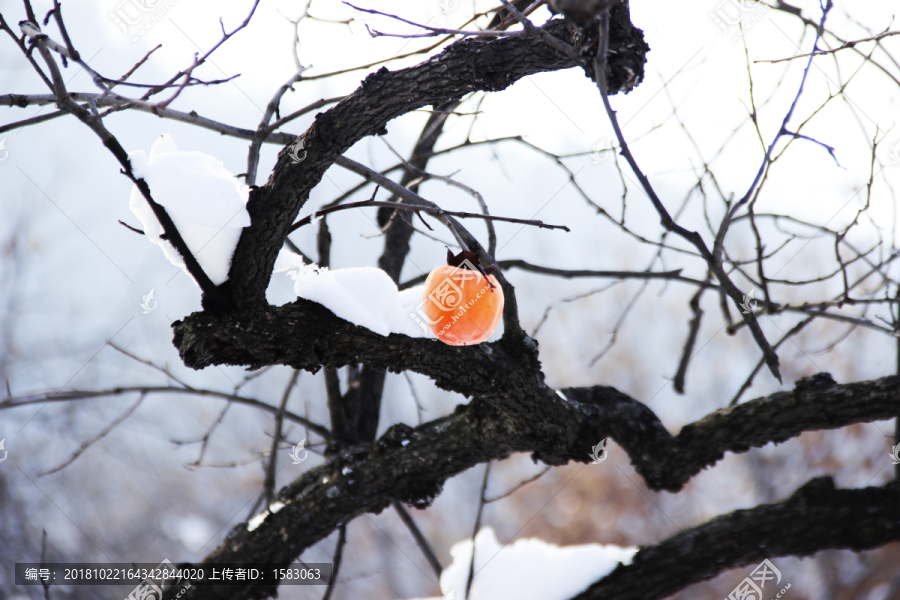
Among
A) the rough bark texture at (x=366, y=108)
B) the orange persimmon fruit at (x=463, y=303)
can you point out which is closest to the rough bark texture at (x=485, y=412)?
the rough bark texture at (x=366, y=108)

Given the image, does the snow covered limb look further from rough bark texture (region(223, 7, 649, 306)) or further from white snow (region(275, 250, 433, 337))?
rough bark texture (region(223, 7, 649, 306))

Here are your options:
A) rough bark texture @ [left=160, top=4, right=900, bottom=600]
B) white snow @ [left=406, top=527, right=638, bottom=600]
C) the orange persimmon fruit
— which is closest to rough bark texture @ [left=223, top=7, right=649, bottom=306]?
rough bark texture @ [left=160, top=4, right=900, bottom=600]

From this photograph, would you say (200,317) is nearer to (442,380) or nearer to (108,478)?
(442,380)

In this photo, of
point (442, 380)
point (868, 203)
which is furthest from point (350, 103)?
point (868, 203)

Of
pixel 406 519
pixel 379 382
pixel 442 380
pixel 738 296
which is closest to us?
pixel 738 296

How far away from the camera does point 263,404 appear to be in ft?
6.93

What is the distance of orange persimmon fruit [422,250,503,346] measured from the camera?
45.1 inches

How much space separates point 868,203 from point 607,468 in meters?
8.27

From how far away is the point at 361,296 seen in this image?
4.08 ft

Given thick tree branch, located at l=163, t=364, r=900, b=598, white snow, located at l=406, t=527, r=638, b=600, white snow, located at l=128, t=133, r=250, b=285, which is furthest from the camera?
white snow, located at l=406, t=527, r=638, b=600

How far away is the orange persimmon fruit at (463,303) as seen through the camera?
115 centimetres

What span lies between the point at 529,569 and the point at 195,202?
136 cm

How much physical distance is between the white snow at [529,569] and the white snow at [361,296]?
74 cm

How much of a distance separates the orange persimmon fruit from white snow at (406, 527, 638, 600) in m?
0.75
